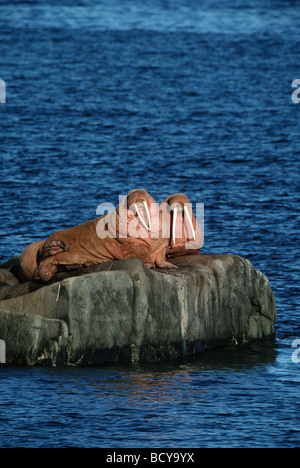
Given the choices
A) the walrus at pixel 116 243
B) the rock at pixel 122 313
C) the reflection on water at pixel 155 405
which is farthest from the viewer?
the walrus at pixel 116 243

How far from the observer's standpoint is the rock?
72.3 feet

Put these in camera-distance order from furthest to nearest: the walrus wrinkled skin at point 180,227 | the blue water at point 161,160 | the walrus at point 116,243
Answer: the walrus wrinkled skin at point 180,227 → the walrus at point 116,243 → the blue water at point 161,160

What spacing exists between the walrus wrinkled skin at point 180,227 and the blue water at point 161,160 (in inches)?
81.9

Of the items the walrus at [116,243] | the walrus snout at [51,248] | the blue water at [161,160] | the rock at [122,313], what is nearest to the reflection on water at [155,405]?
the blue water at [161,160]

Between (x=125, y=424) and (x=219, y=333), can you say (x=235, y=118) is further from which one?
(x=125, y=424)

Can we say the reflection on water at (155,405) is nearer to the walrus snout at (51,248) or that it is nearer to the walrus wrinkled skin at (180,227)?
the walrus wrinkled skin at (180,227)

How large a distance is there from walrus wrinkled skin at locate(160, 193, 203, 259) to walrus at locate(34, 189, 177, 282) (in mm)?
379

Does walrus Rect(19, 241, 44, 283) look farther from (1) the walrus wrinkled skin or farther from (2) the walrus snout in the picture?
(1) the walrus wrinkled skin

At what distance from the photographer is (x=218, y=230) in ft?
119

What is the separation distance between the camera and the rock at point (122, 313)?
22031 millimetres

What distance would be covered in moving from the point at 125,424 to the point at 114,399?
101 centimetres

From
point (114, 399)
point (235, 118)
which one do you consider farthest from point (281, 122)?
point (114, 399)
